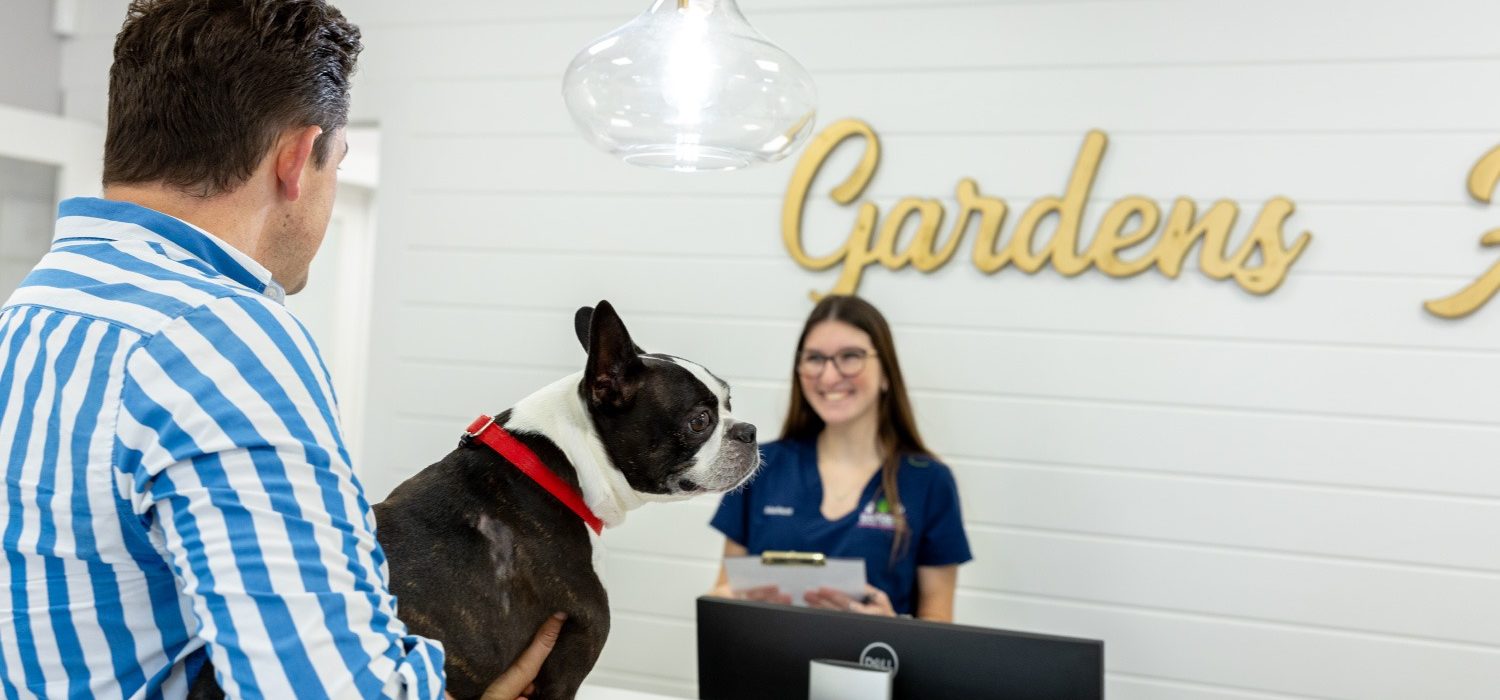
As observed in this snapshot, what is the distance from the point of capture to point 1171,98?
313cm

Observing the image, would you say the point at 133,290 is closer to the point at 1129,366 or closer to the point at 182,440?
the point at 182,440

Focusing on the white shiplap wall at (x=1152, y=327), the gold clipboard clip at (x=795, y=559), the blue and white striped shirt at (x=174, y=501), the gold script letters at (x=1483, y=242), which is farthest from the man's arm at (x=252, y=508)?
the gold script letters at (x=1483, y=242)

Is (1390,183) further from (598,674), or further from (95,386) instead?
(95,386)

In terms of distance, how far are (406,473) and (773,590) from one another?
1854 mm

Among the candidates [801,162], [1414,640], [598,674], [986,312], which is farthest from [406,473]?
[1414,640]

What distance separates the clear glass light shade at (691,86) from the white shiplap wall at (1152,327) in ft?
5.84

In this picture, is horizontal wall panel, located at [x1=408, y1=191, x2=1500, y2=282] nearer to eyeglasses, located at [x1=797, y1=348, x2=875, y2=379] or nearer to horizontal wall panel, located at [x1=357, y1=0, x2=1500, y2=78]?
horizontal wall panel, located at [x1=357, y1=0, x2=1500, y2=78]

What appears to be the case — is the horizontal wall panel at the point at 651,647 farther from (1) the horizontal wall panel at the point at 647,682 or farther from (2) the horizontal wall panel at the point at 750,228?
(2) the horizontal wall panel at the point at 750,228

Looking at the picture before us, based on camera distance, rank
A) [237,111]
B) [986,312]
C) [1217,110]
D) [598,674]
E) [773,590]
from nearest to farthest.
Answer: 1. [237,111]
2. [773,590]
3. [1217,110]
4. [986,312]
5. [598,674]

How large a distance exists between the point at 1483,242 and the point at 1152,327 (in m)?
0.77

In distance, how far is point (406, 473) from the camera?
12.9ft

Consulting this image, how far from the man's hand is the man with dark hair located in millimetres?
466

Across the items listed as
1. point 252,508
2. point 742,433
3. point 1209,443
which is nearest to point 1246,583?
point 1209,443

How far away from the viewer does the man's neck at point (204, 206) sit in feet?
3.24
